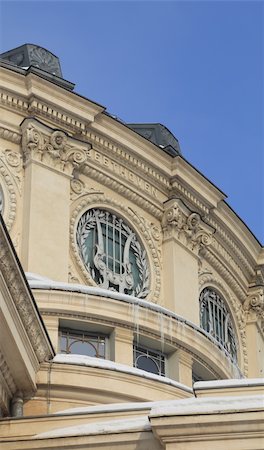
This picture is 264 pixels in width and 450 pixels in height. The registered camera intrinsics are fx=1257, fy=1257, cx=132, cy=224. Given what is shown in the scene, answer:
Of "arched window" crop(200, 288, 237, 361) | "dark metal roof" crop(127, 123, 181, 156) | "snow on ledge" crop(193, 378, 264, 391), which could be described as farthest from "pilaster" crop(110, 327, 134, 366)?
"dark metal roof" crop(127, 123, 181, 156)

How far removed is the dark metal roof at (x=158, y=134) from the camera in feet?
117

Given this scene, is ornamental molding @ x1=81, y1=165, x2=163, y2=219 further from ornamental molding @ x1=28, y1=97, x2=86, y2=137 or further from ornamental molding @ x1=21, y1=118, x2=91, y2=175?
ornamental molding @ x1=28, y1=97, x2=86, y2=137

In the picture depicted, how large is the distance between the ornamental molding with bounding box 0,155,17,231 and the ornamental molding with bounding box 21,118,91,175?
59cm

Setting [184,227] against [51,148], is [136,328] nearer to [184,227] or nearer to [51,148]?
[51,148]

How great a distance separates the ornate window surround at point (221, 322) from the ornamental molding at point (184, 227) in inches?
49.7

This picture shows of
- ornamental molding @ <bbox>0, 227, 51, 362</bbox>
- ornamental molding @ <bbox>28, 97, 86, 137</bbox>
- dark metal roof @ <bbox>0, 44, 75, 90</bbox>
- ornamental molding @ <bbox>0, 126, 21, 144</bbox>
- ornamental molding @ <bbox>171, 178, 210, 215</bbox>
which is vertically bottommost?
ornamental molding @ <bbox>0, 227, 51, 362</bbox>

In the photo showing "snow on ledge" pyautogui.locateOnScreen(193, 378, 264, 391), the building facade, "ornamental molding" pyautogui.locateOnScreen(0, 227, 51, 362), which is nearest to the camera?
"snow on ledge" pyautogui.locateOnScreen(193, 378, 264, 391)

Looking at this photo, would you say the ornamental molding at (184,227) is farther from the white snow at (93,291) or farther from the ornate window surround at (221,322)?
the white snow at (93,291)

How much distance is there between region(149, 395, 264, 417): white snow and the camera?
17531 mm

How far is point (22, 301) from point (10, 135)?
990 centimetres

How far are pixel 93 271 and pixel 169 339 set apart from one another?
2.99m

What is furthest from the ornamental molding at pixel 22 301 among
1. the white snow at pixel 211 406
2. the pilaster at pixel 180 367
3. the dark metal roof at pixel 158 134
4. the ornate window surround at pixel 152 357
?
the dark metal roof at pixel 158 134

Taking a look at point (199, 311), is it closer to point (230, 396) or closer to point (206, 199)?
point (206, 199)

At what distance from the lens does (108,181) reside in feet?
103
